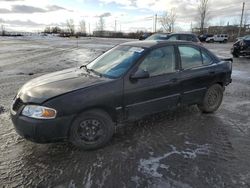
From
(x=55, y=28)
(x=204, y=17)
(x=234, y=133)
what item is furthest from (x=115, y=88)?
(x=55, y=28)

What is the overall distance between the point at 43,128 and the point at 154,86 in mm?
1949

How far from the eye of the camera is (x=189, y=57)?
16.9 ft

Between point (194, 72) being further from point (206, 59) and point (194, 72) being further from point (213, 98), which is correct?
point (213, 98)

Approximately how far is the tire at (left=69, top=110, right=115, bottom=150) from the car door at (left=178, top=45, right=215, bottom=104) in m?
1.73

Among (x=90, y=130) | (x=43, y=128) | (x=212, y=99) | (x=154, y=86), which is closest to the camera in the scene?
(x=43, y=128)

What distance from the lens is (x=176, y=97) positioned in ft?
16.1

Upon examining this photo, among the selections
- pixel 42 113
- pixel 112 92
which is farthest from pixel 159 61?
pixel 42 113

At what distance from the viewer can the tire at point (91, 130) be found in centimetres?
384

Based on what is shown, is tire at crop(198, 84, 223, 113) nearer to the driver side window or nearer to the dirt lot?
the dirt lot

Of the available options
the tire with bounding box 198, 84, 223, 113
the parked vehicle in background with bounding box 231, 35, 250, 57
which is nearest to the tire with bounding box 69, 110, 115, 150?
the tire with bounding box 198, 84, 223, 113

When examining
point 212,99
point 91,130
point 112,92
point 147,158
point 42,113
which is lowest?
point 147,158

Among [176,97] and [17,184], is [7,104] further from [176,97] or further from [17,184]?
[176,97]

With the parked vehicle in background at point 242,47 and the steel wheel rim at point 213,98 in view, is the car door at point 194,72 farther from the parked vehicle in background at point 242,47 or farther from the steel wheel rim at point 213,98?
the parked vehicle in background at point 242,47

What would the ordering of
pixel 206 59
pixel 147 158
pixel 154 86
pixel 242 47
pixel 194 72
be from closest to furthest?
pixel 147 158 < pixel 154 86 < pixel 194 72 < pixel 206 59 < pixel 242 47
